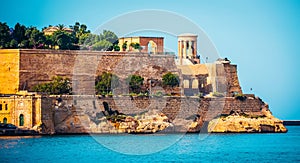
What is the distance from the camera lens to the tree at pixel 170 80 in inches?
2212

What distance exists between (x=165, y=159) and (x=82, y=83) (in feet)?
55.8

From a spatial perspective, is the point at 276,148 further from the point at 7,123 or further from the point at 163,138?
the point at 7,123

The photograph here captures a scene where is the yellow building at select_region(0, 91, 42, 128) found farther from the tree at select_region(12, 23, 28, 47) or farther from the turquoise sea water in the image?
the tree at select_region(12, 23, 28, 47)

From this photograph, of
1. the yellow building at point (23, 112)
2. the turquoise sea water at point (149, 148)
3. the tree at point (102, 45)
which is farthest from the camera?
the tree at point (102, 45)

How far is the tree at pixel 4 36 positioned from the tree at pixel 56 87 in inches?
209

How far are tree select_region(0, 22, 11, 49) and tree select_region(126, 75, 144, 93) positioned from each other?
7578mm

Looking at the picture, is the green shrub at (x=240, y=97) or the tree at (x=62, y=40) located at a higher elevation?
the tree at (x=62, y=40)

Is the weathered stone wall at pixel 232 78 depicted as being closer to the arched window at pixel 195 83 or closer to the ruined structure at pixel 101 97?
the ruined structure at pixel 101 97

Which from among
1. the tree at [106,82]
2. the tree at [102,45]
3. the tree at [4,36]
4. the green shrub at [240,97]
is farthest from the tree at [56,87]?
the green shrub at [240,97]

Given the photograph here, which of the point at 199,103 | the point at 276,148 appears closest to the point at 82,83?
the point at 199,103

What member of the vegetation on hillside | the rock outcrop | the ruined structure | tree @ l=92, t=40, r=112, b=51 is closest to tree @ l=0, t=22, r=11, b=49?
the vegetation on hillside

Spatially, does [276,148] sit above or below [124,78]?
below

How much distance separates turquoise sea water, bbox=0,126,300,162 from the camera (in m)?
38.1

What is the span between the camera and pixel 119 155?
3959 centimetres
